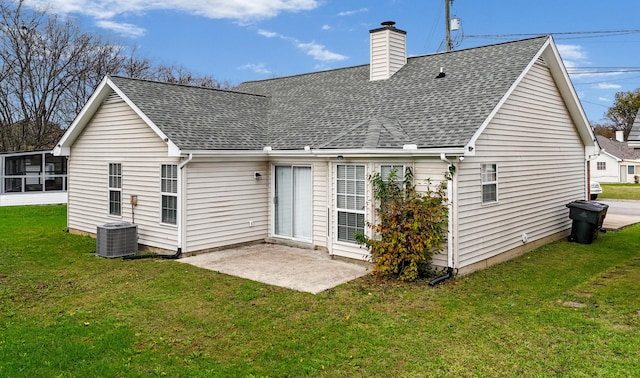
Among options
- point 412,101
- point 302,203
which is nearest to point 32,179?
point 302,203

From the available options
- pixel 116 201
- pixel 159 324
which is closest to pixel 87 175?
pixel 116 201

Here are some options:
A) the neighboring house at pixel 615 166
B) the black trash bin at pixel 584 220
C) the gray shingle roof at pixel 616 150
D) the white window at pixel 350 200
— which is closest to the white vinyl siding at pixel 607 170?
the neighboring house at pixel 615 166

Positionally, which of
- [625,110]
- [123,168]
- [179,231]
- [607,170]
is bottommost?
[179,231]

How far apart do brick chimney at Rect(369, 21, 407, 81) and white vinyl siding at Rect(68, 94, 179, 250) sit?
652 cm

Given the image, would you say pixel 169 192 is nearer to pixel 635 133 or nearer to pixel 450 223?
pixel 450 223

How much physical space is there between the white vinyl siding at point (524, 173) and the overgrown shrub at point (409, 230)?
1.44 ft

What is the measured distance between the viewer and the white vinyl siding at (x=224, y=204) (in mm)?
10633

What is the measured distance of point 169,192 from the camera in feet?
35.7

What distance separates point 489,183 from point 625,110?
60.4 m

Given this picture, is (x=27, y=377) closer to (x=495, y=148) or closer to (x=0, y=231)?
(x=495, y=148)

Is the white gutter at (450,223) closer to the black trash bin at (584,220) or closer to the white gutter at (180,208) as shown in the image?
the white gutter at (180,208)

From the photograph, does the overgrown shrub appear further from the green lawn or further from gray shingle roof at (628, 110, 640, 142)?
gray shingle roof at (628, 110, 640, 142)

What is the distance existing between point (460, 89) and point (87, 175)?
10278 millimetres

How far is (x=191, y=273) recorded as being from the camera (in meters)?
9.09
